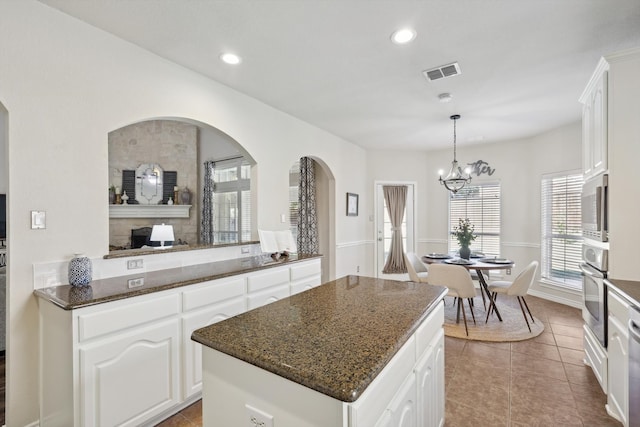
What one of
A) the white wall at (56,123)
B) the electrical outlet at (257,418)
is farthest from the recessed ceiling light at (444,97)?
the electrical outlet at (257,418)

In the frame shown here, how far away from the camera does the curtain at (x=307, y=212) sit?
203 inches

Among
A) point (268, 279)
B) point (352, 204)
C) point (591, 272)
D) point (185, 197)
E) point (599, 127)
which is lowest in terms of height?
point (268, 279)

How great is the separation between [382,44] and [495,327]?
338 centimetres

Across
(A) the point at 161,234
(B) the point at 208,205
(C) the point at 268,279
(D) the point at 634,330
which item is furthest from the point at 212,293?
(B) the point at 208,205

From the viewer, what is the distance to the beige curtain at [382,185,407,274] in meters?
6.28

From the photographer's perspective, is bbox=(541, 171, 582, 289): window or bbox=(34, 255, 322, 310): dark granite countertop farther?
bbox=(541, 171, 582, 289): window

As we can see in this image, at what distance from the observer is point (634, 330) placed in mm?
1660

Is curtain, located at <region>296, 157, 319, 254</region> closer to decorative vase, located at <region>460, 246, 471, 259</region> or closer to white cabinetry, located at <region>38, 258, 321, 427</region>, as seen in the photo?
decorative vase, located at <region>460, 246, 471, 259</region>

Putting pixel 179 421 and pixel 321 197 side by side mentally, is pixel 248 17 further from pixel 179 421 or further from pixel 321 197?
pixel 321 197

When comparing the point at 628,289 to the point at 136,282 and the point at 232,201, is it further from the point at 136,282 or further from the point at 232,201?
the point at 232,201

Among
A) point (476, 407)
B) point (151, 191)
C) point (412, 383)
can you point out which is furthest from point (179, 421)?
point (151, 191)

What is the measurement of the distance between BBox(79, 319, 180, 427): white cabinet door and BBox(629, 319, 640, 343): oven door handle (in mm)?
2625

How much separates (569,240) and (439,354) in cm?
437

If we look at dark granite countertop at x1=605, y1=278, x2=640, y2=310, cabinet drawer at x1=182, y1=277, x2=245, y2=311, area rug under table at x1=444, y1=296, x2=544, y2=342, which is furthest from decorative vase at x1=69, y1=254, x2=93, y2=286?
area rug under table at x1=444, y1=296, x2=544, y2=342
